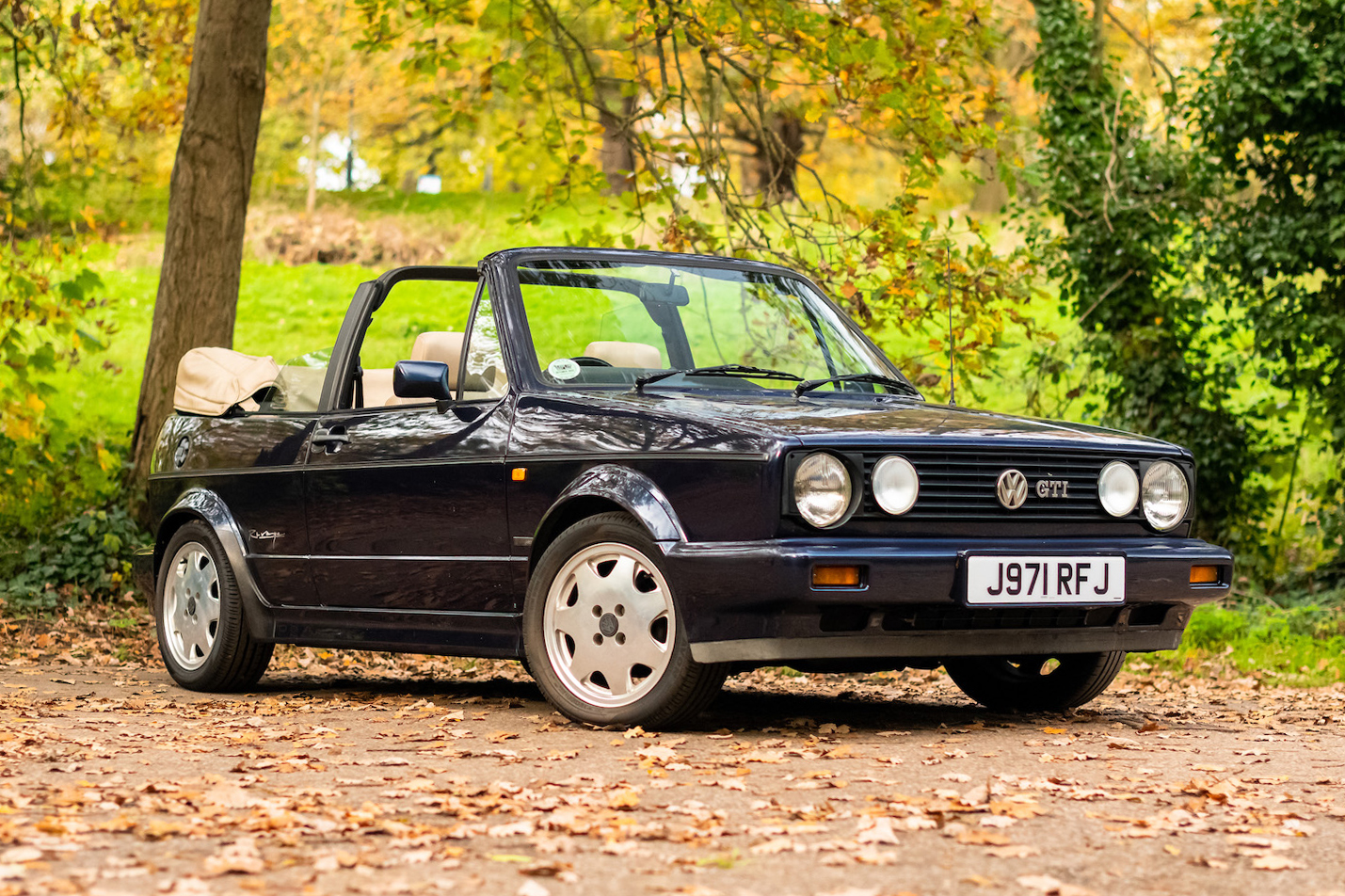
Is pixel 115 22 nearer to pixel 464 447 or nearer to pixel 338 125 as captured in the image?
pixel 464 447

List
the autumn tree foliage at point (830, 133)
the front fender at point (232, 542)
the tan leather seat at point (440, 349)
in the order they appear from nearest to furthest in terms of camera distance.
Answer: the tan leather seat at point (440, 349) < the front fender at point (232, 542) < the autumn tree foliage at point (830, 133)

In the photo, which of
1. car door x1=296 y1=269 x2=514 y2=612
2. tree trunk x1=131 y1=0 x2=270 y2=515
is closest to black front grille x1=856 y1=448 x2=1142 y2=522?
car door x1=296 y1=269 x2=514 y2=612

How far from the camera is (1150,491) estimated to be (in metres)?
5.95

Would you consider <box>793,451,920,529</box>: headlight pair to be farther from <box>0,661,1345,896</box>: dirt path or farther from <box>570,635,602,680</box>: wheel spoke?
<box>570,635,602,680</box>: wheel spoke

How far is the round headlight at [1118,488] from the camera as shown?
5.80 m

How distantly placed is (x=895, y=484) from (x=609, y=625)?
3.54 ft

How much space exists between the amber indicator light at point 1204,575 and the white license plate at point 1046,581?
0.39 meters

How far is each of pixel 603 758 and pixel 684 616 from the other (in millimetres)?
556

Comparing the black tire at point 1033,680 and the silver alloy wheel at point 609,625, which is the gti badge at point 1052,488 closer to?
the black tire at point 1033,680

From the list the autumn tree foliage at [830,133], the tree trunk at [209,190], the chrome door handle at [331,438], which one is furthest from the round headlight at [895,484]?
the tree trunk at [209,190]

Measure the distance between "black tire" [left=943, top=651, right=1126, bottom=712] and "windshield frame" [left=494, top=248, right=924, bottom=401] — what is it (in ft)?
3.78

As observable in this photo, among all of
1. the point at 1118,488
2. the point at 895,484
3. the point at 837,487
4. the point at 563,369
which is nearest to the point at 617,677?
the point at 837,487

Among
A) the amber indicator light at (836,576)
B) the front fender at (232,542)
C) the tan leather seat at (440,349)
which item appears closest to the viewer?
the amber indicator light at (836,576)

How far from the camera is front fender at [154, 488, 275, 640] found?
23.8 ft
